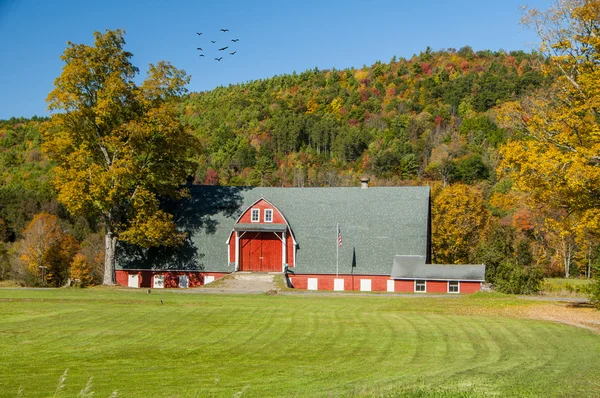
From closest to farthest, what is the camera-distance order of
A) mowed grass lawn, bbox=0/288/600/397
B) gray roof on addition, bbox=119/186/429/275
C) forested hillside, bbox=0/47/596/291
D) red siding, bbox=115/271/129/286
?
1. mowed grass lawn, bbox=0/288/600/397
2. gray roof on addition, bbox=119/186/429/275
3. red siding, bbox=115/271/129/286
4. forested hillside, bbox=0/47/596/291

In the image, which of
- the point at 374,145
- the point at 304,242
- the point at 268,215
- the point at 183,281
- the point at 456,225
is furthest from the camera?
the point at 374,145

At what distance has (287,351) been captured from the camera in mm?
16625

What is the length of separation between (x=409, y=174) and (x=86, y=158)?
7312 cm

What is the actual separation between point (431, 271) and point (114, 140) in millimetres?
22607

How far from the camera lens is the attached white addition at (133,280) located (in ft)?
156

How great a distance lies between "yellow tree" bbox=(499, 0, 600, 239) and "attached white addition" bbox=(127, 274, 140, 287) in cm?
2935

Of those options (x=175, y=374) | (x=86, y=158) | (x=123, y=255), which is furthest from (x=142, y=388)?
(x=123, y=255)

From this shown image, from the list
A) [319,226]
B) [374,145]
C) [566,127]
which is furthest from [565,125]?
[374,145]

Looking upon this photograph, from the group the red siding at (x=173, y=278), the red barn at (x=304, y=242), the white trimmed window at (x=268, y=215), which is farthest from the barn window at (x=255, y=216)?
the red siding at (x=173, y=278)

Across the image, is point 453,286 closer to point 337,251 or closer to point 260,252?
point 337,251

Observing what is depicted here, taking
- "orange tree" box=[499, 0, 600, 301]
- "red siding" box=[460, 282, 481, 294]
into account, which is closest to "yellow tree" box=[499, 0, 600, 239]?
"orange tree" box=[499, 0, 600, 301]

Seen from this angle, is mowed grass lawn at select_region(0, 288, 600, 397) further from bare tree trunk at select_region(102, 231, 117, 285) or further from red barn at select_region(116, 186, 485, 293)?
red barn at select_region(116, 186, 485, 293)

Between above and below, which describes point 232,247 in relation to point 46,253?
above

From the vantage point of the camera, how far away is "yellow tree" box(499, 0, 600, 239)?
82.8 feet
